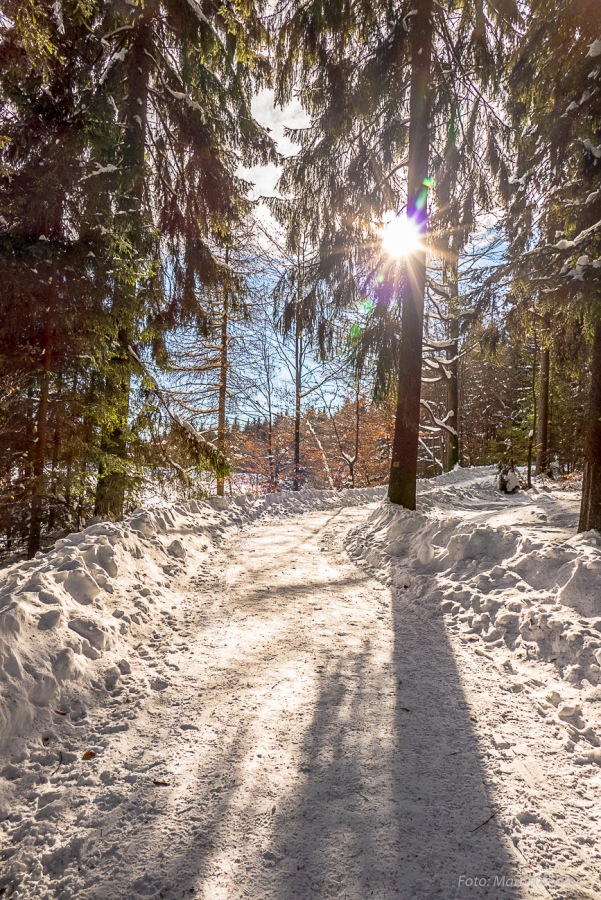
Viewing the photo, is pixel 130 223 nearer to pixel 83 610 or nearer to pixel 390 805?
pixel 83 610

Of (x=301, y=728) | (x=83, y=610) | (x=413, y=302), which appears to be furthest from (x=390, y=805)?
(x=413, y=302)

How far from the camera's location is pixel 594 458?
568 centimetres

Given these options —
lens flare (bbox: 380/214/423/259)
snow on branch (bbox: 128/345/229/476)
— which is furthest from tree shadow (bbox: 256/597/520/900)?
lens flare (bbox: 380/214/423/259)

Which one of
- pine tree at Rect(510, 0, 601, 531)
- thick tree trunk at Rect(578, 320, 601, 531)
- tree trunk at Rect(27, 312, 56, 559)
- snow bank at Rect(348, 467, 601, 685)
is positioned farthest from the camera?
tree trunk at Rect(27, 312, 56, 559)

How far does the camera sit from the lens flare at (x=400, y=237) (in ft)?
27.9

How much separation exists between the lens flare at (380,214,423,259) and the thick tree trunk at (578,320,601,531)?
13.5ft

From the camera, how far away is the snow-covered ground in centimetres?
189

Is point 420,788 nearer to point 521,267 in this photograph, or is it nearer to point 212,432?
point 521,267

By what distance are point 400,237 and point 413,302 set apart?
4.94ft

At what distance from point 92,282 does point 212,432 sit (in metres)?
9.23

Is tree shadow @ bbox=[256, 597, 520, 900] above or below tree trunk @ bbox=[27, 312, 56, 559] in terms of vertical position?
below

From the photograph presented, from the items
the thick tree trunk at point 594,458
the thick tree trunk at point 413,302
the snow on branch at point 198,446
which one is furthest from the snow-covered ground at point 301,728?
the snow on branch at point 198,446

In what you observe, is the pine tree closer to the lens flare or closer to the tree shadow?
the lens flare

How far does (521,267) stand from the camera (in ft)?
19.1
